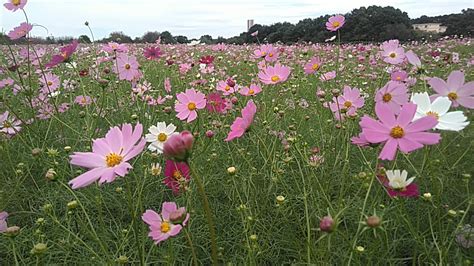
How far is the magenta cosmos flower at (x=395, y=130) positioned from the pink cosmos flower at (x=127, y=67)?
1.31 metres

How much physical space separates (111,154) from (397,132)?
0.47 meters

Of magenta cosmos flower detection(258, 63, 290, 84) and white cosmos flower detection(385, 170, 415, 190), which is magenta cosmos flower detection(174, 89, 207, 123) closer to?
magenta cosmos flower detection(258, 63, 290, 84)

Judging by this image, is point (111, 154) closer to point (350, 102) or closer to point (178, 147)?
point (178, 147)

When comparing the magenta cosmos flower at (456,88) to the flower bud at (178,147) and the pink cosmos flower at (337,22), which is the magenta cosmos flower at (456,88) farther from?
the pink cosmos flower at (337,22)

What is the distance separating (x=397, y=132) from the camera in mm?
618

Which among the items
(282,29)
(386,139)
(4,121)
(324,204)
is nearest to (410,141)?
(386,139)

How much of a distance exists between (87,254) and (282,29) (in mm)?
7330

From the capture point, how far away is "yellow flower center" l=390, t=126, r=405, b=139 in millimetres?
613

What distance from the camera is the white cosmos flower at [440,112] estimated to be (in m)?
0.68

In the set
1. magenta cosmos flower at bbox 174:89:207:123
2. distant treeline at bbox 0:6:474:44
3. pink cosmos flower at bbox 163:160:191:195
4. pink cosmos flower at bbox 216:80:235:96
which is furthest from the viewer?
distant treeline at bbox 0:6:474:44

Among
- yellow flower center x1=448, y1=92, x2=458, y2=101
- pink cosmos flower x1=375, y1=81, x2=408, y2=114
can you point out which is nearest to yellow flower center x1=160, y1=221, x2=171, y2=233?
pink cosmos flower x1=375, y1=81, x2=408, y2=114

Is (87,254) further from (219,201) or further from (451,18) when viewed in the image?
(451,18)

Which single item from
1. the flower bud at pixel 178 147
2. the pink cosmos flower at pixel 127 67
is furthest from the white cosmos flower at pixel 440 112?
the pink cosmos flower at pixel 127 67

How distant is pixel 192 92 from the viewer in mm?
1289
